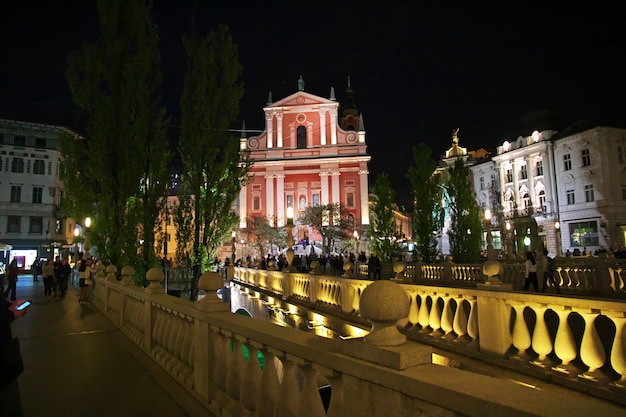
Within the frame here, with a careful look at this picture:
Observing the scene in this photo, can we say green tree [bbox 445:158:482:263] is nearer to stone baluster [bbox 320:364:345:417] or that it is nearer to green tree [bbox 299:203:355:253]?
green tree [bbox 299:203:355:253]

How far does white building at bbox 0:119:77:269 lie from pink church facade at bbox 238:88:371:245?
20473mm

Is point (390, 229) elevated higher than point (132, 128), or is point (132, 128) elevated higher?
point (132, 128)

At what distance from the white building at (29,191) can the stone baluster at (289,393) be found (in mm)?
44863

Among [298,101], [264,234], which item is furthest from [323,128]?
[264,234]

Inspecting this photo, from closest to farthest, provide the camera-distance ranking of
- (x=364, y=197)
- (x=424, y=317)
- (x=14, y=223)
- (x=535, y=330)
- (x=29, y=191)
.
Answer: (x=535, y=330), (x=424, y=317), (x=14, y=223), (x=29, y=191), (x=364, y=197)

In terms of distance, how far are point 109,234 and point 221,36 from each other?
876cm

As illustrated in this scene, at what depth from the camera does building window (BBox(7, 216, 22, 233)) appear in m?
41.4

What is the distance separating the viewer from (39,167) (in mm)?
43750

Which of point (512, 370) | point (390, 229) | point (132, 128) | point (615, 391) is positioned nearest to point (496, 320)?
point (512, 370)

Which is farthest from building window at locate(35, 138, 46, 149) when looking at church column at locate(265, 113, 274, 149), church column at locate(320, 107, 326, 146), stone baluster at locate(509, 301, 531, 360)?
stone baluster at locate(509, 301, 531, 360)

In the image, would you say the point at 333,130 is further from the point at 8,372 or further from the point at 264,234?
the point at 8,372

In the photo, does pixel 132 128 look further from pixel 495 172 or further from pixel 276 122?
pixel 495 172

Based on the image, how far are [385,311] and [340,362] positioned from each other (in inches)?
17.4

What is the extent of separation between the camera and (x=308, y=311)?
1326cm
